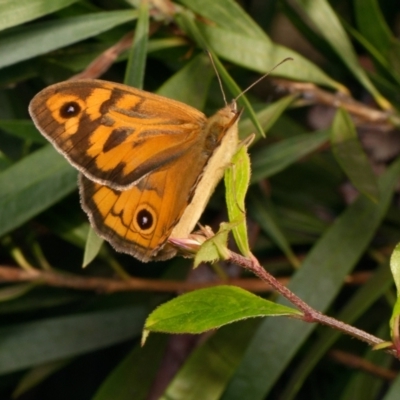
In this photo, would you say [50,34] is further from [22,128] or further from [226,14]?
[226,14]

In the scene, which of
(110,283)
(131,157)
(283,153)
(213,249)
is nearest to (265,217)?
(283,153)

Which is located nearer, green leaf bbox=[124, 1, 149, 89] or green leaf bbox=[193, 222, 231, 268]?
green leaf bbox=[193, 222, 231, 268]

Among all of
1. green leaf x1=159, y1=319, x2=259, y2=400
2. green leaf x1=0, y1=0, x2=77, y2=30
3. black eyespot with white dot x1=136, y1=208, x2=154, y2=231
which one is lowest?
green leaf x1=159, y1=319, x2=259, y2=400

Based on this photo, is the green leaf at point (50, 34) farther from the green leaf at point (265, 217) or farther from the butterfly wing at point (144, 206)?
the green leaf at point (265, 217)

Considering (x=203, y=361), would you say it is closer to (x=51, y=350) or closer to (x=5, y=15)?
(x=51, y=350)

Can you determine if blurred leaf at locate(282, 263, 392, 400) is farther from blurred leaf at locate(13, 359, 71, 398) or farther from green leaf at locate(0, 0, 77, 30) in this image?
green leaf at locate(0, 0, 77, 30)

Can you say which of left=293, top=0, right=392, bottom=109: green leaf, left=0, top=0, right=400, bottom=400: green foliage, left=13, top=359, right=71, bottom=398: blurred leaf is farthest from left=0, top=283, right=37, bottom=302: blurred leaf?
left=293, top=0, right=392, bottom=109: green leaf
